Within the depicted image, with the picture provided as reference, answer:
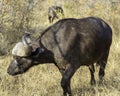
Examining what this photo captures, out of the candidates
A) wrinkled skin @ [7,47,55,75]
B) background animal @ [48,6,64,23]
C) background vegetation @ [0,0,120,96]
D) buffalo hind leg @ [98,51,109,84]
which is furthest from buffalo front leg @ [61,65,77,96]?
background animal @ [48,6,64,23]

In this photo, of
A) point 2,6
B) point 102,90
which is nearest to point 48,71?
point 102,90

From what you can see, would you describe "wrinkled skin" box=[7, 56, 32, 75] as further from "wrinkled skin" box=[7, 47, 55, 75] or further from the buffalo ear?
the buffalo ear

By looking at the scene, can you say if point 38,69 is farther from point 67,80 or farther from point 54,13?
point 54,13

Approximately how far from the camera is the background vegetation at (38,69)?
7.48m

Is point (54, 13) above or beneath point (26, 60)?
beneath

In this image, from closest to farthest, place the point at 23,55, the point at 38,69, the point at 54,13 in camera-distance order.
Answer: the point at 23,55 → the point at 38,69 → the point at 54,13

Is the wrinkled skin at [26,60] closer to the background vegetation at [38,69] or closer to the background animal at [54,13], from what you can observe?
the background vegetation at [38,69]

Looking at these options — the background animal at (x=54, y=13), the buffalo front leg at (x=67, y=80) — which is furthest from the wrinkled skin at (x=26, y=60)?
the background animal at (x=54, y=13)

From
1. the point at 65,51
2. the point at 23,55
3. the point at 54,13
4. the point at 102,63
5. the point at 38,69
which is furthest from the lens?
the point at 54,13

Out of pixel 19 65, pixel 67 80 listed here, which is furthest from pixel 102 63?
pixel 19 65

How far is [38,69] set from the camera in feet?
29.7

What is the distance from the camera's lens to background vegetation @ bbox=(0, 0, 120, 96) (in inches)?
295

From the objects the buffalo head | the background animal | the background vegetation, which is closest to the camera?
the buffalo head

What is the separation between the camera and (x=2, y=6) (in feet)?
34.8
